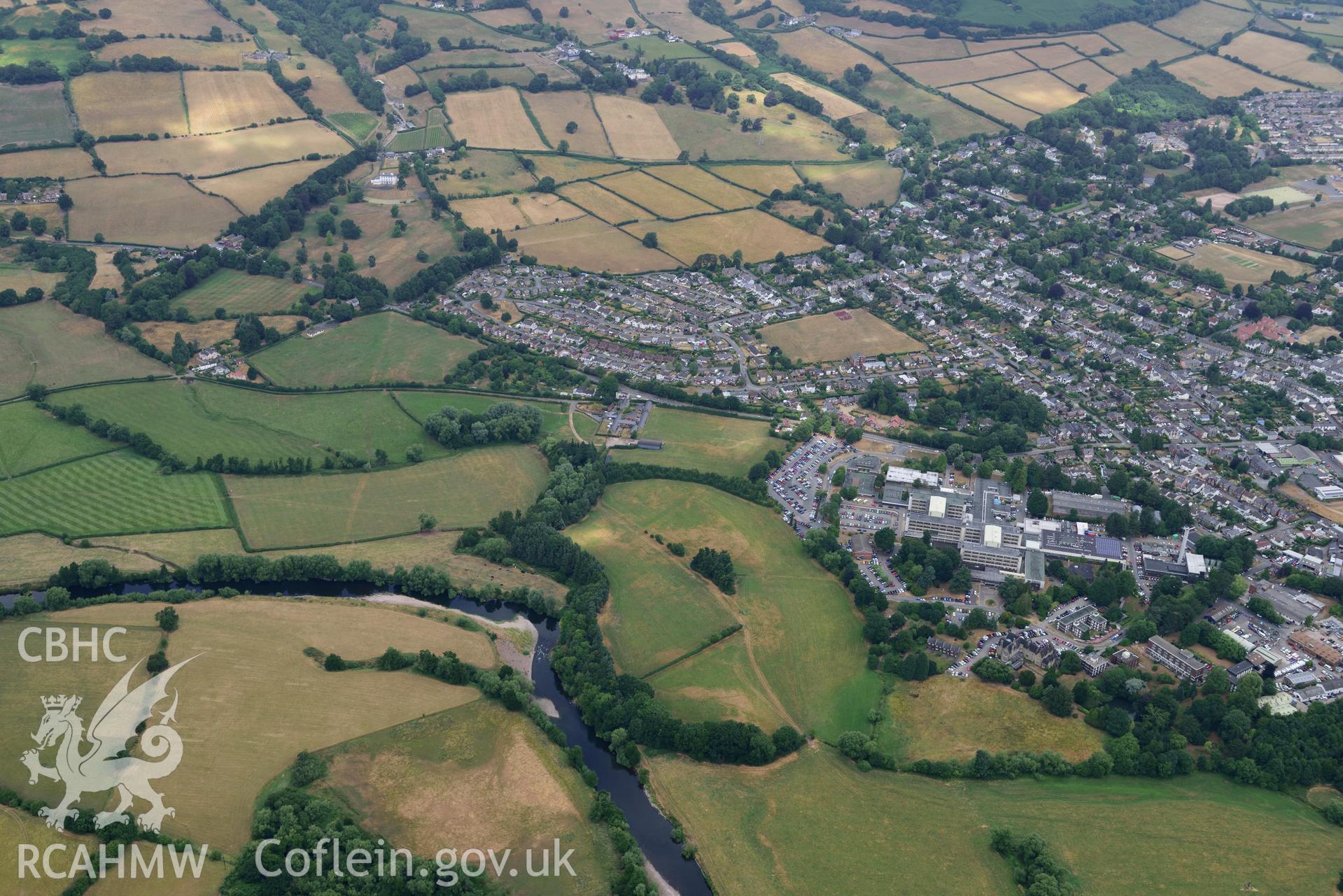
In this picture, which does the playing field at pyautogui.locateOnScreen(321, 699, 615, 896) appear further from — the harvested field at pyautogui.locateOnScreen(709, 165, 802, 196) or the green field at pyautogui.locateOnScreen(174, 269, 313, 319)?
the harvested field at pyautogui.locateOnScreen(709, 165, 802, 196)

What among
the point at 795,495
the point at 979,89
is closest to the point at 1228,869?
the point at 795,495

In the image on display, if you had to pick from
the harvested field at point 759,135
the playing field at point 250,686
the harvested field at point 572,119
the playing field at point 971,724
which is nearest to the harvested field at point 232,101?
the harvested field at point 572,119

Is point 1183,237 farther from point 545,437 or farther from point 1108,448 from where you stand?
point 545,437

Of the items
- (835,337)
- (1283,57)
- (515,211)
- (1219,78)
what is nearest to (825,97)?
(515,211)

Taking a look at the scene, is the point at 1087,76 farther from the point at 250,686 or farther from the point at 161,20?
the point at 250,686

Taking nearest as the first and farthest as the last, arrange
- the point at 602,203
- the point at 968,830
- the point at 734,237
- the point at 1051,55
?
the point at 968,830, the point at 734,237, the point at 602,203, the point at 1051,55

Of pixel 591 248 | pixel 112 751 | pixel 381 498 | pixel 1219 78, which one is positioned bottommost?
pixel 381 498

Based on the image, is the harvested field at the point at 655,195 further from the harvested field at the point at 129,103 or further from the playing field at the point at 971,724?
the playing field at the point at 971,724
